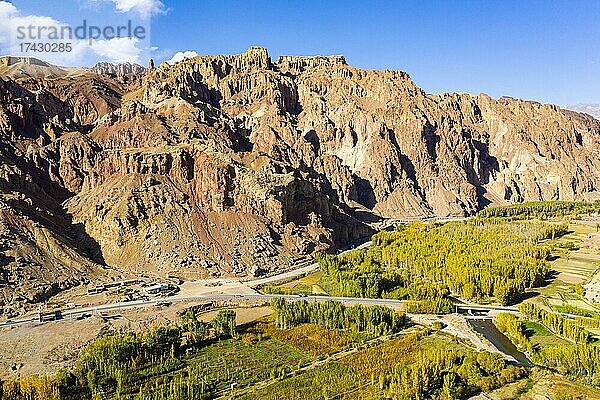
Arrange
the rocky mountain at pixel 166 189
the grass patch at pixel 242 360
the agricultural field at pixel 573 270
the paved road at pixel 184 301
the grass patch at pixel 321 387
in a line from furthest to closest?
the rocky mountain at pixel 166 189 → the agricultural field at pixel 573 270 → the paved road at pixel 184 301 → the grass patch at pixel 242 360 → the grass patch at pixel 321 387

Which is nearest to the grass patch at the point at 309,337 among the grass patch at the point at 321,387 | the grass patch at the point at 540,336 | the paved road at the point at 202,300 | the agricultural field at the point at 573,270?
the grass patch at the point at 321,387

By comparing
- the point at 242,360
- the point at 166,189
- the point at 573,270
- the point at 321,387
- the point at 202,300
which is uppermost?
the point at 166,189

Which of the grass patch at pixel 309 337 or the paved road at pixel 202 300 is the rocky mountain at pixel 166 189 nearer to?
the paved road at pixel 202 300

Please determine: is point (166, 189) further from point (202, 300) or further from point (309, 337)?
point (309, 337)

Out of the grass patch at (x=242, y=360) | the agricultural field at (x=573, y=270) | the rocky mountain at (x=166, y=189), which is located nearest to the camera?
the grass patch at (x=242, y=360)

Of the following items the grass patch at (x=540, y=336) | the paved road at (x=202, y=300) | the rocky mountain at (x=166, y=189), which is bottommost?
the grass patch at (x=540, y=336)

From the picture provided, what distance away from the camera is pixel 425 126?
7726 inches

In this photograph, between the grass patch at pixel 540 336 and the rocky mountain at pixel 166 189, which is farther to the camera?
the rocky mountain at pixel 166 189

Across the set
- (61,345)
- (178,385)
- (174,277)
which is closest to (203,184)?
(174,277)

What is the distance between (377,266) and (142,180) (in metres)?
52.8

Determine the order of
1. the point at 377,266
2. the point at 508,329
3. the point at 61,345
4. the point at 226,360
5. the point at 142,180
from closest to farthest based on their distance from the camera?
the point at 226,360
the point at 61,345
the point at 508,329
the point at 377,266
the point at 142,180

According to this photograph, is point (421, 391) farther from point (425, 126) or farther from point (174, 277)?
point (425, 126)

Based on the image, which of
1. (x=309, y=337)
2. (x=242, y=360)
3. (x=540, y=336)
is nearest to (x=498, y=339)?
(x=540, y=336)

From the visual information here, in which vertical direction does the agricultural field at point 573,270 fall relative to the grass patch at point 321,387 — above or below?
above
